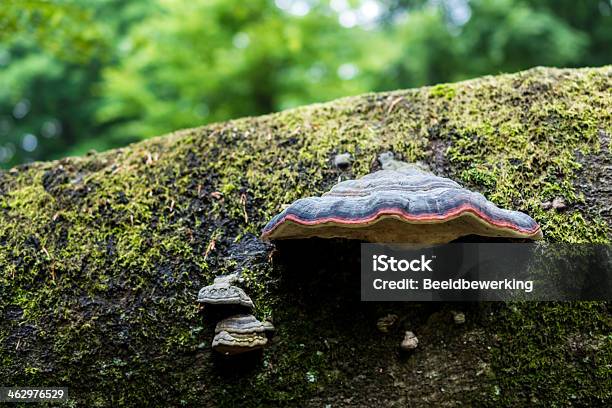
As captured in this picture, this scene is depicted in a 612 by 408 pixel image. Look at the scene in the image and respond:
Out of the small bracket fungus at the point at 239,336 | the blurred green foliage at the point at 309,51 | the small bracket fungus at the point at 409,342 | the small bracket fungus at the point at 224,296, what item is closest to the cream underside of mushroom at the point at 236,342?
the small bracket fungus at the point at 239,336

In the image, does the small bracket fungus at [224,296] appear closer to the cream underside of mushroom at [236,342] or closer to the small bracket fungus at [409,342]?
the cream underside of mushroom at [236,342]

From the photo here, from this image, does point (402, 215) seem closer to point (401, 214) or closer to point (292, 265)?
point (401, 214)

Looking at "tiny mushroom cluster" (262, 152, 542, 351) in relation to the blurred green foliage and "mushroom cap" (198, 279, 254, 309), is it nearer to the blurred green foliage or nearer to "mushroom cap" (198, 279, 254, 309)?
"mushroom cap" (198, 279, 254, 309)

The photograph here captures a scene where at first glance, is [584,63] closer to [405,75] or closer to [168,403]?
[405,75]

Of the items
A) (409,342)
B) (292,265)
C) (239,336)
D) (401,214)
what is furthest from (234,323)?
(401,214)

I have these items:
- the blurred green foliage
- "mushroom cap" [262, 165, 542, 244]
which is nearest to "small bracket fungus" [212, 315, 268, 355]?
"mushroom cap" [262, 165, 542, 244]

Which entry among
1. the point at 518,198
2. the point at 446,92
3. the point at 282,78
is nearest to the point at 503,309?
the point at 518,198
